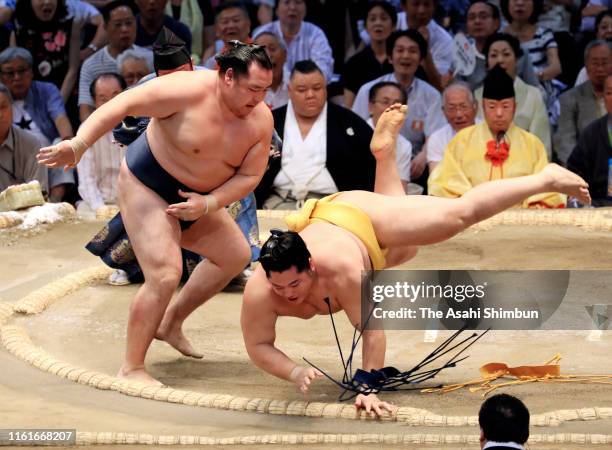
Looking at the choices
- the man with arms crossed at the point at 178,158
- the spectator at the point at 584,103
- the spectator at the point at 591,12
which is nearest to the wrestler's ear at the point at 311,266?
the man with arms crossed at the point at 178,158

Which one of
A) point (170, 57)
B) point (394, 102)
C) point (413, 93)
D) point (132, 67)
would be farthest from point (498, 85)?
point (170, 57)

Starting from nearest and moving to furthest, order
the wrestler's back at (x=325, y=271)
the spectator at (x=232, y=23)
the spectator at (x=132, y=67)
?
the wrestler's back at (x=325, y=271) → the spectator at (x=132, y=67) → the spectator at (x=232, y=23)

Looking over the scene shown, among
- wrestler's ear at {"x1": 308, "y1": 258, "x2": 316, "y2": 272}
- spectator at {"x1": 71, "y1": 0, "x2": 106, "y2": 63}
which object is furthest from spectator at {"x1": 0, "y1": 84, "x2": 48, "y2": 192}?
wrestler's ear at {"x1": 308, "y1": 258, "x2": 316, "y2": 272}

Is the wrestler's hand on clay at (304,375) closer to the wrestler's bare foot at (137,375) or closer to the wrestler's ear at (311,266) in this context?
the wrestler's ear at (311,266)

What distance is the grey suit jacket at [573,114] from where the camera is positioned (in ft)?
19.3

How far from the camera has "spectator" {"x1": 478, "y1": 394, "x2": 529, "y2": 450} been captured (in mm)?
2262

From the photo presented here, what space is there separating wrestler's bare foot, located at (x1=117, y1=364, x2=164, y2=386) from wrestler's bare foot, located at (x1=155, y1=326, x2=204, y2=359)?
0.24m

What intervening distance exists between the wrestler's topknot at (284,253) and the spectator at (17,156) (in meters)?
2.76

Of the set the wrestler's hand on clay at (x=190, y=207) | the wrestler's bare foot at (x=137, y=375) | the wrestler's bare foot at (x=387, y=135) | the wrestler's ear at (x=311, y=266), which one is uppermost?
the wrestler's bare foot at (x=387, y=135)

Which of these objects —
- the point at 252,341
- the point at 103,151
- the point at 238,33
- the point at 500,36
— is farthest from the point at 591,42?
the point at 252,341

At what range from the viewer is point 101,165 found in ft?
18.8

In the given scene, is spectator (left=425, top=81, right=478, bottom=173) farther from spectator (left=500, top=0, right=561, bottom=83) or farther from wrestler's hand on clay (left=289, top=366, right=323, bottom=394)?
wrestler's hand on clay (left=289, top=366, right=323, bottom=394)

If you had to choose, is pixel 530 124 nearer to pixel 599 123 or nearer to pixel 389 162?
pixel 599 123

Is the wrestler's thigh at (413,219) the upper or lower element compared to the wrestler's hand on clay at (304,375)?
upper
